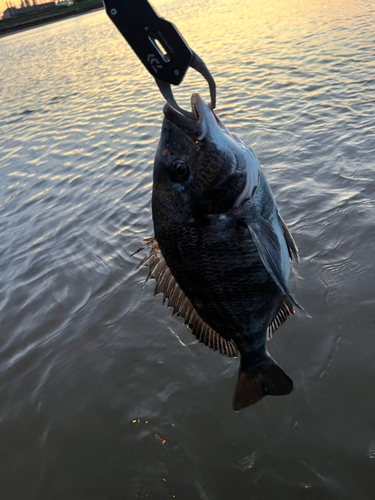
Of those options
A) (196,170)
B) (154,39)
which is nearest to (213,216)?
(196,170)

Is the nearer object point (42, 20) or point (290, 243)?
point (290, 243)

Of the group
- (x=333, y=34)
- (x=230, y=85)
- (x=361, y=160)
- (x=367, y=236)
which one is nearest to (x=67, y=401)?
(x=367, y=236)

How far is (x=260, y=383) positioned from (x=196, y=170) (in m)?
1.40

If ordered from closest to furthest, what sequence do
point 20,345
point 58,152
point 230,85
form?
point 20,345
point 58,152
point 230,85

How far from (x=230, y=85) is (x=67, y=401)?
35.6 ft

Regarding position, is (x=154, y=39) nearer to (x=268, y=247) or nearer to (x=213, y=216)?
(x=213, y=216)

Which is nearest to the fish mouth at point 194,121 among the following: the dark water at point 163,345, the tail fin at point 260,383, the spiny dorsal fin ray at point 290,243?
the spiny dorsal fin ray at point 290,243

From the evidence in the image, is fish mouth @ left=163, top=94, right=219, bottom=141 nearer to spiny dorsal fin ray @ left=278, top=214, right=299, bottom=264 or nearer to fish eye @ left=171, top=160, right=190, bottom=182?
fish eye @ left=171, top=160, right=190, bottom=182

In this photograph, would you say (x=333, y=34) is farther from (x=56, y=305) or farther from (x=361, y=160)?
(x=56, y=305)

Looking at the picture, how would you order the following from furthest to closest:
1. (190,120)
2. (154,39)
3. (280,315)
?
1. (280,315)
2. (190,120)
3. (154,39)

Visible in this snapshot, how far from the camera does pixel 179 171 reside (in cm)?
208

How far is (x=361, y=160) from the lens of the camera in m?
5.73

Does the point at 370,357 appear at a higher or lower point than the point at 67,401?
lower

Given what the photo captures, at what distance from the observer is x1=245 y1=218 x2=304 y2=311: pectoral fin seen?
2.00m
